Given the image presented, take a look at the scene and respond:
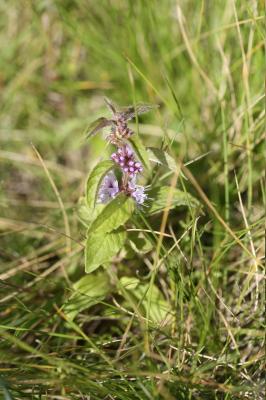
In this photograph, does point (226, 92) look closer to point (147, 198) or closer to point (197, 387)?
point (147, 198)

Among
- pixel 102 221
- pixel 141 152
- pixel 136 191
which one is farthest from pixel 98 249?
pixel 141 152

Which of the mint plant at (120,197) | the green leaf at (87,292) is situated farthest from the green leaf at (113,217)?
the green leaf at (87,292)

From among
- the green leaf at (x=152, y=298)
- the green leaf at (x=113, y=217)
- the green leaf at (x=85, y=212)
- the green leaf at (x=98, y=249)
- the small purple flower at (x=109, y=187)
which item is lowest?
the green leaf at (x=152, y=298)

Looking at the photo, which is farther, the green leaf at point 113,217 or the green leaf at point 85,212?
the green leaf at point 85,212

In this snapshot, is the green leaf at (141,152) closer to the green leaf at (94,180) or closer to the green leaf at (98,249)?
the green leaf at (94,180)

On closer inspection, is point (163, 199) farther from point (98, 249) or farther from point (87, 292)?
point (87, 292)

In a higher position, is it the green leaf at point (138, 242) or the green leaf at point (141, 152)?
the green leaf at point (141, 152)
